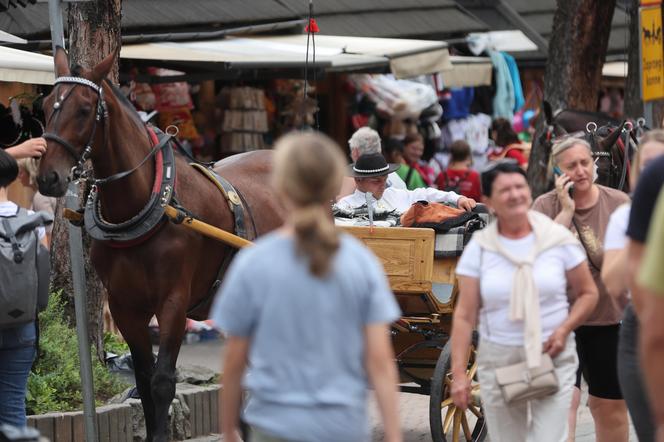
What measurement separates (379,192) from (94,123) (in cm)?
247

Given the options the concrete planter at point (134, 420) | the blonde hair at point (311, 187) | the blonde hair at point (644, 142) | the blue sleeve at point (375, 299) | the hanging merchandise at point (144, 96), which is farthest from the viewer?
the hanging merchandise at point (144, 96)

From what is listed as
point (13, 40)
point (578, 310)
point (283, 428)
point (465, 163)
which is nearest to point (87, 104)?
point (578, 310)

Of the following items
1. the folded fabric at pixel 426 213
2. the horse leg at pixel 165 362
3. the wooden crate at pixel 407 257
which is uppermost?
the folded fabric at pixel 426 213

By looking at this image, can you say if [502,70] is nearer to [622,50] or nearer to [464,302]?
[622,50]

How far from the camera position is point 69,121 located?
737 cm

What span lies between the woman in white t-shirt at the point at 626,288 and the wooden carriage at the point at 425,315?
2408 millimetres

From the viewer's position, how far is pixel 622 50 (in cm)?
2242

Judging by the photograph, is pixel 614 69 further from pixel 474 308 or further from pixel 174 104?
pixel 474 308

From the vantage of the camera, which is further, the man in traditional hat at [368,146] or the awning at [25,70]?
the man in traditional hat at [368,146]

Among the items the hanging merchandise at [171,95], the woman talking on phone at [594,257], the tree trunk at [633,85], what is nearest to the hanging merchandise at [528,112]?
A: the tree trunk at [633,85]

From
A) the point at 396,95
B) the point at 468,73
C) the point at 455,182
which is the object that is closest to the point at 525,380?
the point at 455,182

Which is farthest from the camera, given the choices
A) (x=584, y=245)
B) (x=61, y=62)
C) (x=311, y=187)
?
(x=61, y=62)

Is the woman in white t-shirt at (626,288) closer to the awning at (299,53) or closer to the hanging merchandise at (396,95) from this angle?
the awning at (299,53)

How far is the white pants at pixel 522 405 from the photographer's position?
588 cm
